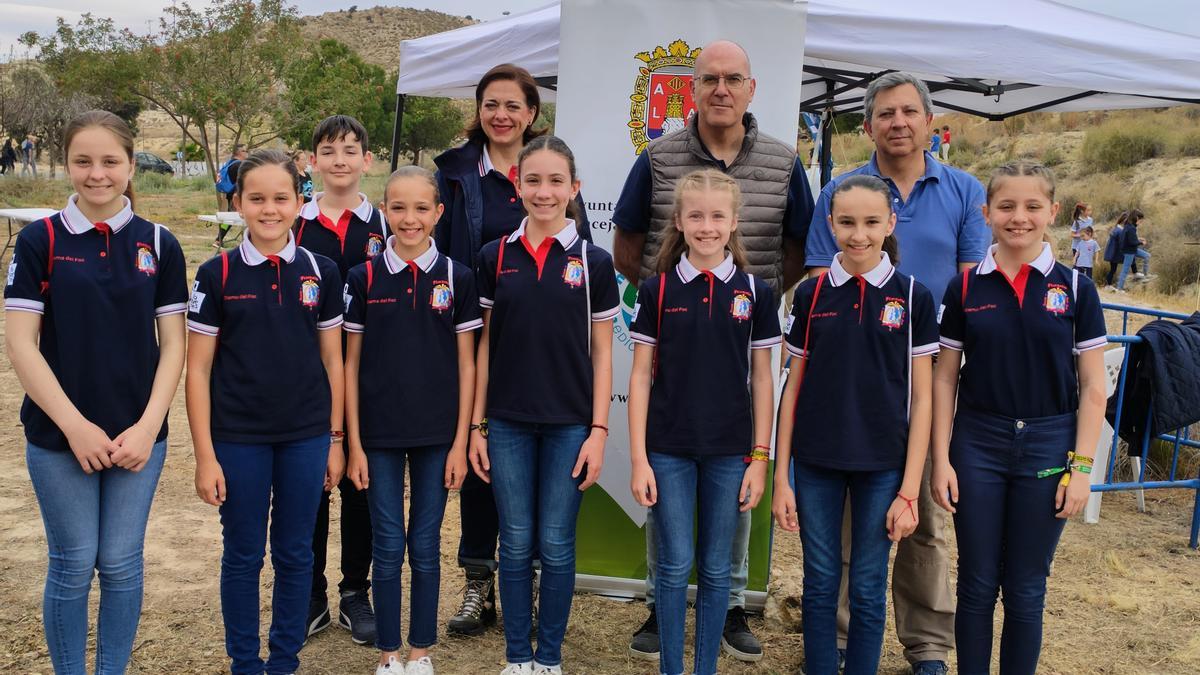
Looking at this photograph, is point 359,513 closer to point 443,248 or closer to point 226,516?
point 226,516

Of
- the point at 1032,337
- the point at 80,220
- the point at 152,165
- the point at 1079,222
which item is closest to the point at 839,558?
the point at 1032,337

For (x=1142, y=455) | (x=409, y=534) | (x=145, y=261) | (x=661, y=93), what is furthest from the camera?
(x=1142, y=455)

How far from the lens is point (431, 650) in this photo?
11.4ft

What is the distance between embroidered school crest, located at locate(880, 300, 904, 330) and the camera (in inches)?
108

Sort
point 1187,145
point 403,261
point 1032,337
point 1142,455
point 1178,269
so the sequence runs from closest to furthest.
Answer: point 1032,337
point 403,261
point 1142,455
point 1178,269
point 1187,145

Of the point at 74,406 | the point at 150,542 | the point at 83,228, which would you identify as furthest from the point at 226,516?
the point at 150,542

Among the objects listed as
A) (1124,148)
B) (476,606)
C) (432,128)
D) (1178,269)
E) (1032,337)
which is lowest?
(476,606)

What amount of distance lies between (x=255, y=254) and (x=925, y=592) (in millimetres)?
2574

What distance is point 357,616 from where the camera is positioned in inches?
138

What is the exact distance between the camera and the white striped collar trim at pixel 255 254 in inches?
109

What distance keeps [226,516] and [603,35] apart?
235 centimetres

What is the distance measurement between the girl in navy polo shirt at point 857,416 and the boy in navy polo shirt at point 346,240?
5.10 ft

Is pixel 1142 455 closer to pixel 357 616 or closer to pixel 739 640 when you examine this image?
pixel 739 640

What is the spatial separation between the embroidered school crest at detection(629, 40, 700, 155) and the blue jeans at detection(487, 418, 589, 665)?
1433mm
